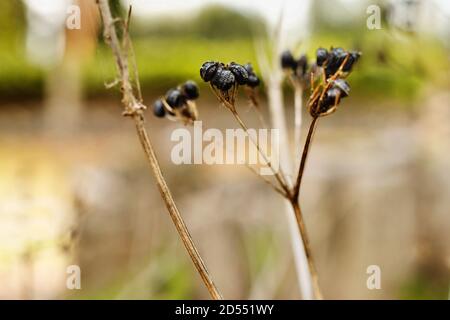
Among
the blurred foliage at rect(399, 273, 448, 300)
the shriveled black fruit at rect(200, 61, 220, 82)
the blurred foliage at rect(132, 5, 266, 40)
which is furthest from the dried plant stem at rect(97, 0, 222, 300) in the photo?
the blurred foliage at rect(132, 5, 266, 40)

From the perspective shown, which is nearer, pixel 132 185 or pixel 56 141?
pixel 132 185

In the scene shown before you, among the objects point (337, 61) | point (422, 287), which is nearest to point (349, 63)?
point (337, 61)

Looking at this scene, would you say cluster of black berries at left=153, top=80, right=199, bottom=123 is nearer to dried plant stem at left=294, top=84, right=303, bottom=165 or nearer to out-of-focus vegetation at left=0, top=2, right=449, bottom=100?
dried plant stem at left=294, top=84, right=303, bottom=165

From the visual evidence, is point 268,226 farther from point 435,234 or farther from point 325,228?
point 435,234

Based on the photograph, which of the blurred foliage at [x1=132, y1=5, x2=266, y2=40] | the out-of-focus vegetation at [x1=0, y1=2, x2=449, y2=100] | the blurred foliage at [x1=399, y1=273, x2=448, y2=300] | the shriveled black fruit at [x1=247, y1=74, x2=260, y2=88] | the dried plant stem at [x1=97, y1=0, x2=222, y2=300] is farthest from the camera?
the out-of-focus vegetation at [x1=0, y1=2, x2=449, y2=100]

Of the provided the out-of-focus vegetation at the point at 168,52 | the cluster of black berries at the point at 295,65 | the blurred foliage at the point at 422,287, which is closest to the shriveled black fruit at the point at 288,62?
the cluster of black berries at the point at 295,65

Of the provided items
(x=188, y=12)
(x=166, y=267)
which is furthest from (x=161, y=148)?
(x=188, y=12)

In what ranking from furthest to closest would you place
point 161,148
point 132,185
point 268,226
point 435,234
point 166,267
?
point 161,148 → point 132,185 → point 435,234 → point 268,226 → point 166,267

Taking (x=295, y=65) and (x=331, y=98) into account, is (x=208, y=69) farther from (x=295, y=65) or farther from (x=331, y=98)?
(x=295, y=65)
